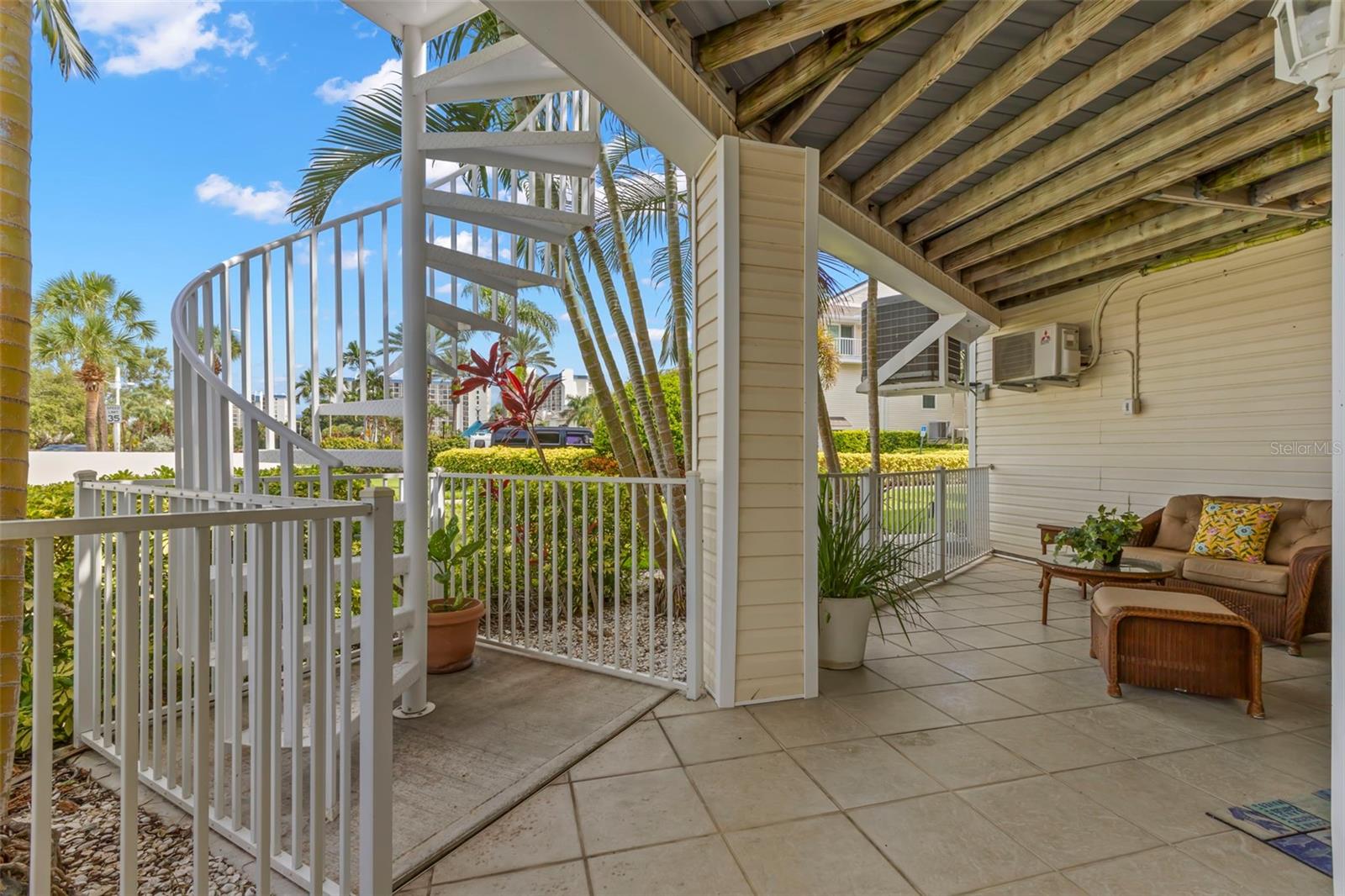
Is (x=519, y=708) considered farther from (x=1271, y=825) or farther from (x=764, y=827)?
(x=1271, y=825)

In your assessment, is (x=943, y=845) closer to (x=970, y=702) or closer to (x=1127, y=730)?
(x=970, y=702)

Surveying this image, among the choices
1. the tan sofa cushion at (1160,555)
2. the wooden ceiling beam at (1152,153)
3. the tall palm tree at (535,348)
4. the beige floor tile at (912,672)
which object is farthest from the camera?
the tall palm tree at (535,348)

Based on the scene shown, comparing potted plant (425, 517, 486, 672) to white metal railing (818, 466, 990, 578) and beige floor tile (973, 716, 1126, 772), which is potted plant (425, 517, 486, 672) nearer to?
white metal railing (818, 466, 990, 578)

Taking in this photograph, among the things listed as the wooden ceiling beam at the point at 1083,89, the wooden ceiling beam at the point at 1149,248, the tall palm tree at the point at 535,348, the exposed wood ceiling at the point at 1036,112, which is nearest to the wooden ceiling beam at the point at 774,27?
the exposed wood ceiling at the point at 1036,112

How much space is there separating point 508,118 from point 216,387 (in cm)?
290

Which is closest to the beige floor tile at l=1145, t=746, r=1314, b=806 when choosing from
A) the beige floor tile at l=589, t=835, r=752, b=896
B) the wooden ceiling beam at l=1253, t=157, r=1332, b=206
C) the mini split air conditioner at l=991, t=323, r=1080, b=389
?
the beige floor tile at l=589, t=835, r=752, b=896

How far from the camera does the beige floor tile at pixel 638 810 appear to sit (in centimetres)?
188

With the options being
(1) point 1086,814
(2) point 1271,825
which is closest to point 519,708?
(1) point 1086,814

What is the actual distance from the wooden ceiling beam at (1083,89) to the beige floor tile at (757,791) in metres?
3.19

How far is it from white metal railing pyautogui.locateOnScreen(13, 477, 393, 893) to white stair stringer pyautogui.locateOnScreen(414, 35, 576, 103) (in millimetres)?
2028

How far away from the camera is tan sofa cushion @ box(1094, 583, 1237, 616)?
2920mm

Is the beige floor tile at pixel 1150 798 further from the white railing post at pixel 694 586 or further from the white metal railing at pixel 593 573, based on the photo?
the white metal railing at pixel 593 573

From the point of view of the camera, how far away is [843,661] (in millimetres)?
3316

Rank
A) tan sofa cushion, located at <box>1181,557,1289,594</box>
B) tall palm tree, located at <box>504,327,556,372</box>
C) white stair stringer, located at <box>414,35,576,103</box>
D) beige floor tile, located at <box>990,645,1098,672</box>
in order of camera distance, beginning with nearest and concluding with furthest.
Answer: white stair stringer, located at <box>414,35,576,103</box>
beige floor tile, located at <box>990,645,1098,672</box>
tan sofa cushion, located at <box>1181,557,1289,594</box>
tall palm tree, located at <box>504,327,556,372</box>
